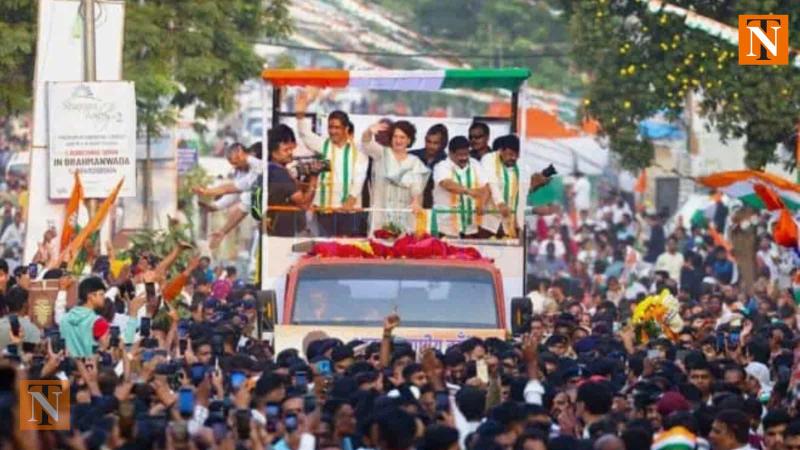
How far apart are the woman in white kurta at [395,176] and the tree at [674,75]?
8.83 meters

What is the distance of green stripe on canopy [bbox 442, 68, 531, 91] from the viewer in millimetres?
23125

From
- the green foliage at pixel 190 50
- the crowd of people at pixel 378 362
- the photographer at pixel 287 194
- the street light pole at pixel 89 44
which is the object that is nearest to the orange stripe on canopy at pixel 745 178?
the crowd of people at pixel 378 362

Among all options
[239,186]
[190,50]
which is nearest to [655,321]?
[239,186]

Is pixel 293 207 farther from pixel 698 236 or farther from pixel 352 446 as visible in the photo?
pixel 698 236

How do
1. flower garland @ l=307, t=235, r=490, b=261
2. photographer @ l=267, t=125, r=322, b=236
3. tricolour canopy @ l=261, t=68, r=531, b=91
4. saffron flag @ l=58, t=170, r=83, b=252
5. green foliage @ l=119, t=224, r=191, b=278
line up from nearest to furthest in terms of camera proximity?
flower garland @ l=307, t=235, r=490, b=261, photographer @ l=267, t=125, r=322, b=236, tricolour canopy @ l=261, t=68, r=531, b=91, saffron flag @ l=58, t=170, r=83, b=252, green foliage @ l=119, t=224, r=191, b=278

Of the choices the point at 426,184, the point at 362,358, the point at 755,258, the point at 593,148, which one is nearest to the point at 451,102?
the point at 593,148

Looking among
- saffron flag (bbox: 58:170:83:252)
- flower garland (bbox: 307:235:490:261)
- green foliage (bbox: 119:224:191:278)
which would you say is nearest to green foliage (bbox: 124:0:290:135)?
green foliage (bbox: 119:224:191:278)

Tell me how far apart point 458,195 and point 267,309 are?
2898 millimetres

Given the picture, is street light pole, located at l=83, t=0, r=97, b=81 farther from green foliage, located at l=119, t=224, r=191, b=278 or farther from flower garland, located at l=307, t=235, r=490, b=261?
flower garland, located at l=307, t=235, r=490, b=261

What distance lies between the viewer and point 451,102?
76.9 metres

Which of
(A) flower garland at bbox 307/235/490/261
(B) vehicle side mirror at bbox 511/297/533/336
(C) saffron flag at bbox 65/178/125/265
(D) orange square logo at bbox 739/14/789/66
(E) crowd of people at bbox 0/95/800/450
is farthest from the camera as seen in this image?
(D) orange square logo at bbox 739/14/789/66

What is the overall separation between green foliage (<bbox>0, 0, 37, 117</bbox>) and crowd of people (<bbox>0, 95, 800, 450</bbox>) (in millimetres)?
3756

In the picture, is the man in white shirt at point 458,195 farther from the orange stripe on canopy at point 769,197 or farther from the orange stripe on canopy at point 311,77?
the orange stripe on canopy at point 769,197

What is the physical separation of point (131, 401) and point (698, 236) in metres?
28.0
